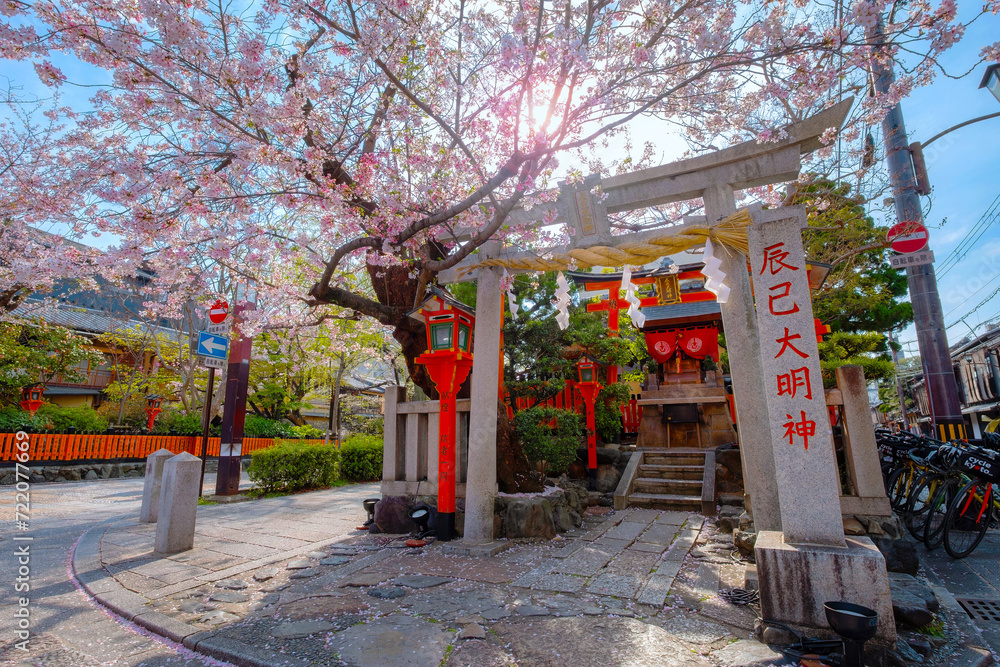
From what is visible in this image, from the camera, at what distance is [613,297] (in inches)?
421

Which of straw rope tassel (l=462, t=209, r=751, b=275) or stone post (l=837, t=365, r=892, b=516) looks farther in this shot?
stone post (l=837, t=365, r=892, b=516)

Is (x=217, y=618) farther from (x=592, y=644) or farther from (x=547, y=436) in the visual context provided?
(x=547, y=436)

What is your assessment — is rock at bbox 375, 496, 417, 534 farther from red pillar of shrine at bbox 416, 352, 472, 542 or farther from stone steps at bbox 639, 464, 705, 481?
stone steps at bbox 639, 464, 705, 481

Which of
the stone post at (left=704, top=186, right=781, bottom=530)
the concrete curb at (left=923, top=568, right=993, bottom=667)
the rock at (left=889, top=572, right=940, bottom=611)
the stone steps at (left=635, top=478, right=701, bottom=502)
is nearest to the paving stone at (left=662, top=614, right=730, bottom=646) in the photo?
the concrete curb at (left=923, top=568, right=993, bottom=667)

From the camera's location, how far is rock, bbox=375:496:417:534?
24.1ft

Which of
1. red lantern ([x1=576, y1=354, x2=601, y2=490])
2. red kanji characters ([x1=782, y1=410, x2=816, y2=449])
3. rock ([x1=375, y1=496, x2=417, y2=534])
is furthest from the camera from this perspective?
red lantern ([x1=576, y1=354, x2=601, y2=490])

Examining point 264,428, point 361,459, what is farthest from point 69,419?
point 361,459

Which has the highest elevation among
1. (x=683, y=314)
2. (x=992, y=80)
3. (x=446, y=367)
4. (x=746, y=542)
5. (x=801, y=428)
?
(x=992, y=80)

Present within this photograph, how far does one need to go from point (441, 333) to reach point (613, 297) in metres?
5.28

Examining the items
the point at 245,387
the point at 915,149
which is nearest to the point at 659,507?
the point at 915,149

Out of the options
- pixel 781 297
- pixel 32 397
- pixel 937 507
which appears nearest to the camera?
pixel 781 297

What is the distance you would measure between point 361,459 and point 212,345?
7.14m

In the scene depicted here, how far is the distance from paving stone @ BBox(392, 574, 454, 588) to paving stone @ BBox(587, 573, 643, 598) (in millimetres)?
1568

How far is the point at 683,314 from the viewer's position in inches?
563
